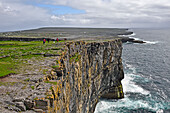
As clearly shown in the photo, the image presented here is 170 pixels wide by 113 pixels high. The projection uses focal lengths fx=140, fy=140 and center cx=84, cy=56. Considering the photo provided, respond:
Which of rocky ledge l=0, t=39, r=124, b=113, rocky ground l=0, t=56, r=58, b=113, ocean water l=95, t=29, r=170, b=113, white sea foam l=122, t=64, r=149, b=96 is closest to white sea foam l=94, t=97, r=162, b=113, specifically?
ocean water l=95, t=29, r=170, b=113

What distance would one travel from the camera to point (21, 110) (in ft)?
29.9

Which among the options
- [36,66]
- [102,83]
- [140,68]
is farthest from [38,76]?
[140,68]

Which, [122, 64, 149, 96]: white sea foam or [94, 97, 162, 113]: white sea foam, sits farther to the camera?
[122, 64, 149, 96]: white sea foam

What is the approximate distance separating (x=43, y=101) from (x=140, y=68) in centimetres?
6752

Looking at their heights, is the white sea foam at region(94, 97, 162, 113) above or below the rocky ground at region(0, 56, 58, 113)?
below

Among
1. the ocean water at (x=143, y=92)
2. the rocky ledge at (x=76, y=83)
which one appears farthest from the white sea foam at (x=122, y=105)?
the rocky ledge at (x=76, y=83)

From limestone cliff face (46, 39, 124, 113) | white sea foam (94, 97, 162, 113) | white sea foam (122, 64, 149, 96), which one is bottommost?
white sea foam (94, 97, 162, 113)

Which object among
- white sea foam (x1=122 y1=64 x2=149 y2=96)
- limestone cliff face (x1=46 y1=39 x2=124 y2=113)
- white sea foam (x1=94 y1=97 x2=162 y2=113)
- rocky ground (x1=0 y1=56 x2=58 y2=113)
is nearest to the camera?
rocky ground (x1=0 y1=56 x2=58 y2=113)

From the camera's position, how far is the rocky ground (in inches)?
364

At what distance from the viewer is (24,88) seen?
1122 cm

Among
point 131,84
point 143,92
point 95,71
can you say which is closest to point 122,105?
point 143,92

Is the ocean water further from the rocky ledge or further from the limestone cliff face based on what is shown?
the rocky ledge

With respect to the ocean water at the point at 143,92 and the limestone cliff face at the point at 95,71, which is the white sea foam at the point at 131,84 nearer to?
the ocean water at the point at 143,92

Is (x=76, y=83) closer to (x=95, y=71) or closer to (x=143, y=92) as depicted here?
(x=95, y=71)
